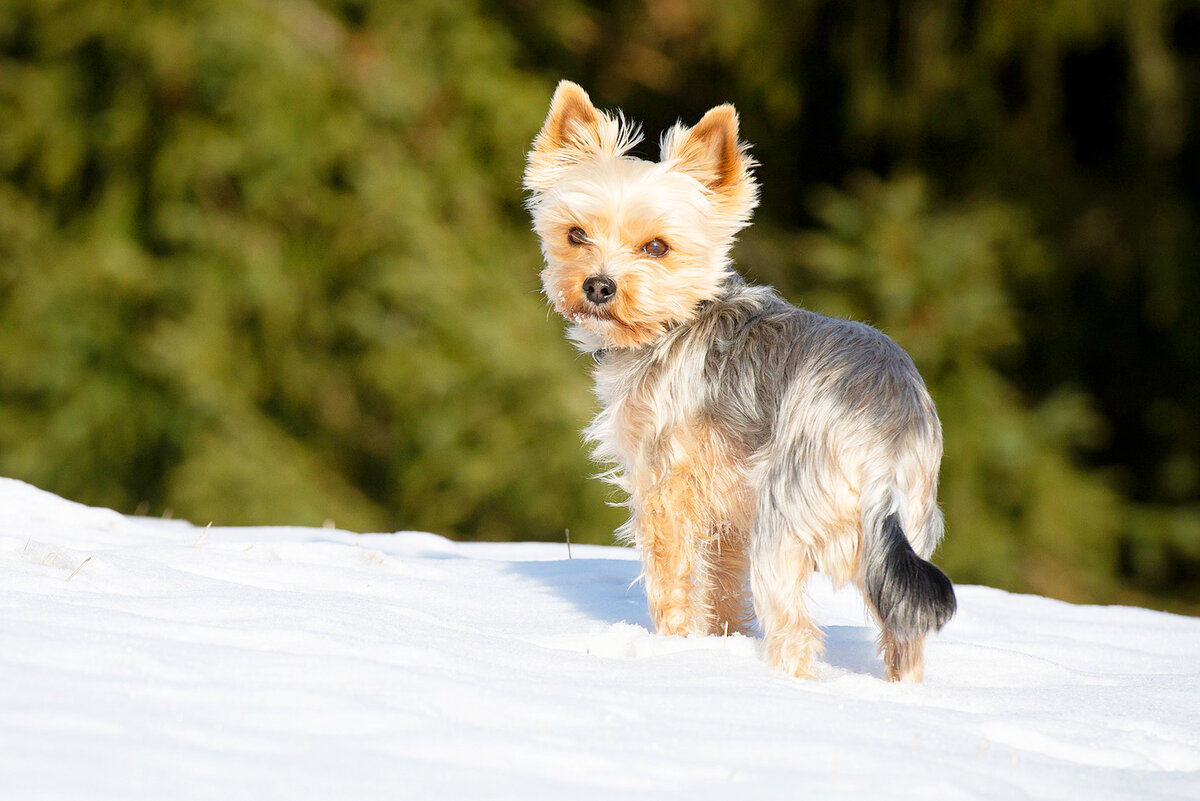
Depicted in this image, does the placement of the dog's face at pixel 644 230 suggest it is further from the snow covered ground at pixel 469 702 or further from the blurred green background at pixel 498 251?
the blurred green background at pixel 498 251

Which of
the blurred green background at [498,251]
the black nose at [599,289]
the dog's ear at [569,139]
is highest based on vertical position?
the dog's ear at [569,139]

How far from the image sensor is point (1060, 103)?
1348cm

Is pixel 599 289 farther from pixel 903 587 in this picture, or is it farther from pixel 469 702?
pixel 469 702

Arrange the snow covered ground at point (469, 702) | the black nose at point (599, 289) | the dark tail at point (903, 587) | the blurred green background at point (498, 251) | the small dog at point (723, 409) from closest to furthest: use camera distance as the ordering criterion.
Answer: the snow covered ground at point (469, 702) < the dark tail at point (903, 587) < the small dog at point (723, 409) < the black nose at point (599, 289) < the blurred green background at point (498, 251)

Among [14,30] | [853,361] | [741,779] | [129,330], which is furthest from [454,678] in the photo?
[14,30]

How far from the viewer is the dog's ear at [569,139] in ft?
16.7

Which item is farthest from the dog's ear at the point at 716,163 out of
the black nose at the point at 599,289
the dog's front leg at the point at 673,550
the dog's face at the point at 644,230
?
the dog's front leg at the point at 673,550

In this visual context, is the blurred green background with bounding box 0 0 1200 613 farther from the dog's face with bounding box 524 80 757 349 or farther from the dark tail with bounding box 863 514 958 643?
the dark tail with bounding box 863 514 958 643

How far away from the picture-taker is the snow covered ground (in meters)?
2.84

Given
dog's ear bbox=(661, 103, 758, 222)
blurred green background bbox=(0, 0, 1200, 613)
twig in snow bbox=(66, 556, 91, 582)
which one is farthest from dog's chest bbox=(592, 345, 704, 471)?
blurred green background bbox=(0, 0, 1200, 613)

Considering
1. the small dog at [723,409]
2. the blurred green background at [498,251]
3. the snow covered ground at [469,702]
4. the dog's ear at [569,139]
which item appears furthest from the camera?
the blurred green background at [498,251]

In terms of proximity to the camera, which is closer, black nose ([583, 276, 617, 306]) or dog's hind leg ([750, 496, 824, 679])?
dog's hind leg ([750, 496, 824, 679])

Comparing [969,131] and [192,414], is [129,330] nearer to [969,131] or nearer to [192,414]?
[192,414]

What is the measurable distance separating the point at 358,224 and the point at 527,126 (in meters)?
1.94
